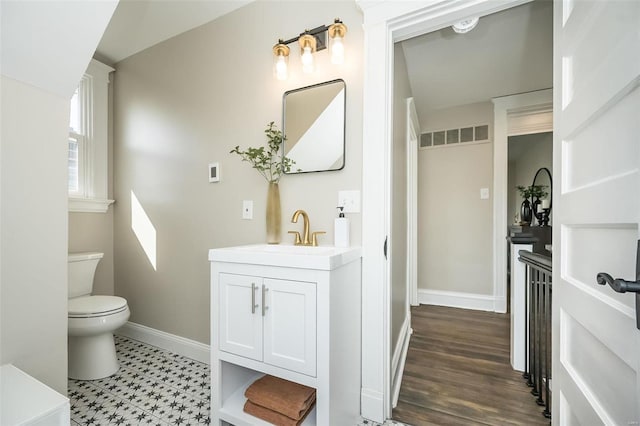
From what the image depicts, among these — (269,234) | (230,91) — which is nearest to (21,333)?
(269,234)

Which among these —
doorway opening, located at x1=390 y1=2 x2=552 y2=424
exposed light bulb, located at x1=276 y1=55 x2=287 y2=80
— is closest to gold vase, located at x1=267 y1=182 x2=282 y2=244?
exposed light bulb, located at x1=276 y1=55 x2=287 y2=80

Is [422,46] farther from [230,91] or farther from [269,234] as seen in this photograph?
[269,234]

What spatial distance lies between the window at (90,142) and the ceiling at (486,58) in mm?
2637

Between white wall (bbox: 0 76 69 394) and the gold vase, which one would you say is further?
the gold vase

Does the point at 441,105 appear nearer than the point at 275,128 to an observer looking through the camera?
No

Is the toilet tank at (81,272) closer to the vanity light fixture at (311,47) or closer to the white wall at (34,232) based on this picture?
the white wall at (34,232)

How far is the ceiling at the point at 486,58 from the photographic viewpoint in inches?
79.7

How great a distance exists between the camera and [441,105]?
3445 millimetres

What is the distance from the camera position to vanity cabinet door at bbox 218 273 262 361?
1.29 metres

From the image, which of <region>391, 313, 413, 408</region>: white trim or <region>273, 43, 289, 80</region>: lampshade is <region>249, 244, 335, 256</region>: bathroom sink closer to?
<region>391, 313, 413, 408</region>: white trim

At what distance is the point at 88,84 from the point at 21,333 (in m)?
2.17

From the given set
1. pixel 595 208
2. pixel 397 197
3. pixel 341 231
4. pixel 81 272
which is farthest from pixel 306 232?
pixel 81 272

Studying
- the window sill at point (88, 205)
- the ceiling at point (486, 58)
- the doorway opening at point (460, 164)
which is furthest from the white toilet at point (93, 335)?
the ceiling at point (486, 58)

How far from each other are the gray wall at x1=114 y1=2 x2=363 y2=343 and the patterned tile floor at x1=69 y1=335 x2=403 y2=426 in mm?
249
